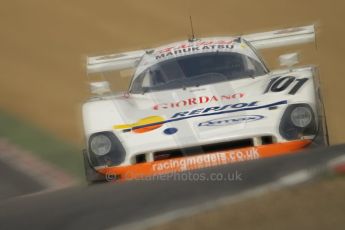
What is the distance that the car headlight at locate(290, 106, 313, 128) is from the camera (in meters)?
7.00

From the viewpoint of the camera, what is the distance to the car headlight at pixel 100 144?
7.15 m

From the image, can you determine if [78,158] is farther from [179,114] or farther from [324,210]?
[324,210]

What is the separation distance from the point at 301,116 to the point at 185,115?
0.96 m

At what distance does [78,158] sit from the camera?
11.1m

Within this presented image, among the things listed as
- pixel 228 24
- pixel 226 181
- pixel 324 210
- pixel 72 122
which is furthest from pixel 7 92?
pixel 324 210

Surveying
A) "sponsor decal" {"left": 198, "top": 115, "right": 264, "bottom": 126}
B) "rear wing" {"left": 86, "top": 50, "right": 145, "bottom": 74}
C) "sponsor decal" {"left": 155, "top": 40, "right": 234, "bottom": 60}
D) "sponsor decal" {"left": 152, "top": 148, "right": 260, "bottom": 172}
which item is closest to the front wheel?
"sponsor decal" {"left": 152, "top": 148, "right": 260, "bottom": 172}

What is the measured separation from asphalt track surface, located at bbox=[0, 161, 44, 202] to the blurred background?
72.6 inches

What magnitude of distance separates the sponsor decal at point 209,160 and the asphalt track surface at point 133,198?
14 centimetres

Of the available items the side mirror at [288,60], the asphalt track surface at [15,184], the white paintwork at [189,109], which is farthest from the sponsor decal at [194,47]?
the asphalt track surface at [15,184]

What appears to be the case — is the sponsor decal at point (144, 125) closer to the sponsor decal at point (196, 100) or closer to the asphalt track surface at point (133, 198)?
the sponsor decal at point (196, 100)

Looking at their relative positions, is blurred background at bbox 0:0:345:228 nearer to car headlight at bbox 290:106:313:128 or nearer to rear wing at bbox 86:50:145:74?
rear wing at bbox 86:50:145:74

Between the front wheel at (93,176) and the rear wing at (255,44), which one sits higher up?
the rear wing at (255,44)

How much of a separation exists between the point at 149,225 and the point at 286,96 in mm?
2437

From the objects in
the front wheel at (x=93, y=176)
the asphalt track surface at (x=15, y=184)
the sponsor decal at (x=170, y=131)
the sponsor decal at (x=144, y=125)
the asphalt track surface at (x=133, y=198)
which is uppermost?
the sponsor decal at (x=144, y=125)
